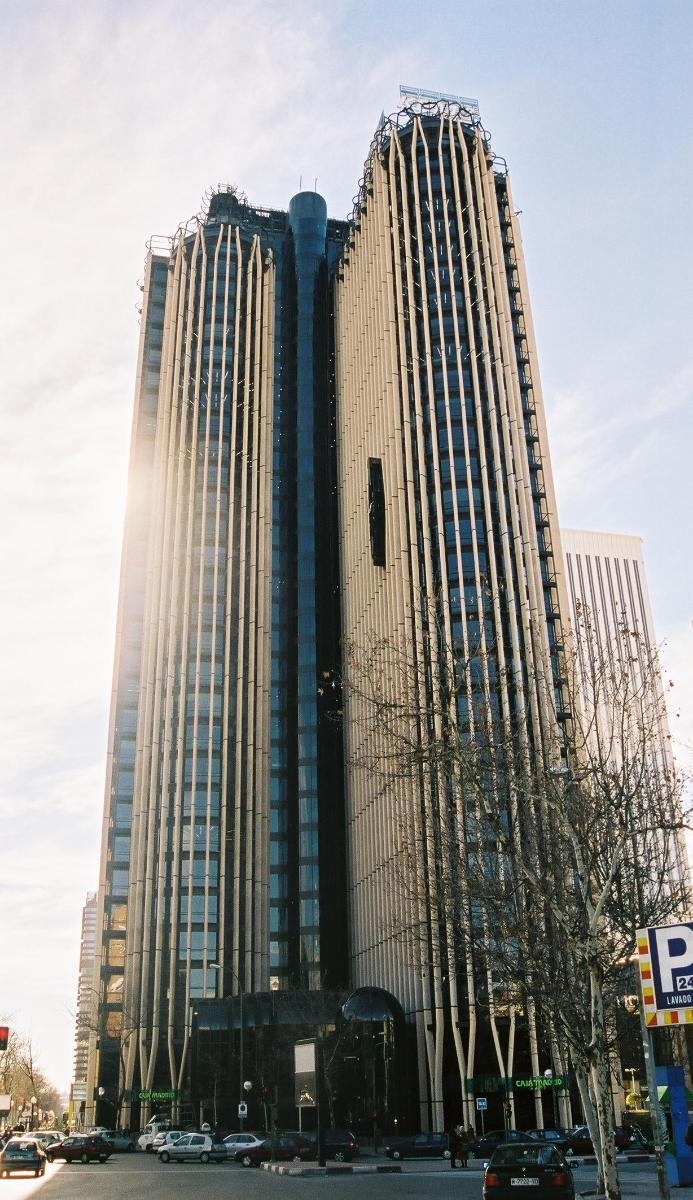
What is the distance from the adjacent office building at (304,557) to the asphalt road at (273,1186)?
2887 centimetres

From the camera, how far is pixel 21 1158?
3675 cm

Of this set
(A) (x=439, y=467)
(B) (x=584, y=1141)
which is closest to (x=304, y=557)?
(A) (x=439, y=467)

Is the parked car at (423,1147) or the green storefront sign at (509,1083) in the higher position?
the green storefront sign at (509,1083)

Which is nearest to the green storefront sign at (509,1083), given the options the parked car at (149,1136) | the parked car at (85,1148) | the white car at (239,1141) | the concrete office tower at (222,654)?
the white car at (239,1141)

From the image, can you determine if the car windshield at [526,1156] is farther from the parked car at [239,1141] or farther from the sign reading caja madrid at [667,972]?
the parked car at [239,1141]

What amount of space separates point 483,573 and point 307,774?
30413 millimetres

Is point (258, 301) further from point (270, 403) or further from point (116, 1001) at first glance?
point (116, 1001)

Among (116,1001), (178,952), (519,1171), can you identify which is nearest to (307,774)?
(178,952)

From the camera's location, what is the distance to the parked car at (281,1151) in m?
47.0

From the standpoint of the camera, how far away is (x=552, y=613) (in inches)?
3004

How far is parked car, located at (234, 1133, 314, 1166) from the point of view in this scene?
4703 cm

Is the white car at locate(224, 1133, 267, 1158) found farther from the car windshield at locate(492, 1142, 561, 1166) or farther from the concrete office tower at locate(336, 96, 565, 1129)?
the car windshield at locate(492, 1142, 561, 1166)

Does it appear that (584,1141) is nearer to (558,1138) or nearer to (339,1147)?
(558,1138)

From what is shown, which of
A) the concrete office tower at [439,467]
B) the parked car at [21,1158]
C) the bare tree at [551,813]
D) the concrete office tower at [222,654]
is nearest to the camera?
the bare tree at [551,813]
